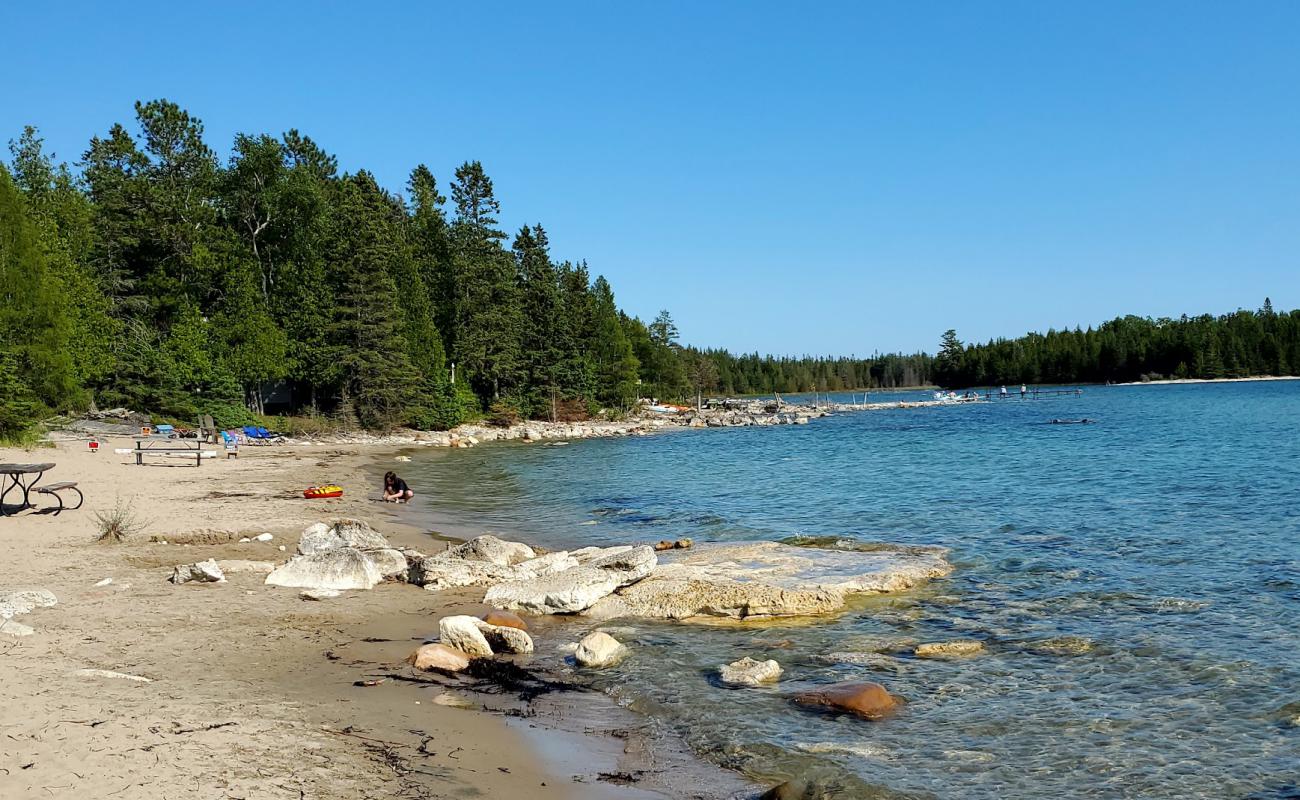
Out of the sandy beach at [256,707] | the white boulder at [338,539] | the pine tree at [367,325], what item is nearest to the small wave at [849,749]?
the sandy beach at [256,707]

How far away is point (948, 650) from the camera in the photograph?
9953 millimetres

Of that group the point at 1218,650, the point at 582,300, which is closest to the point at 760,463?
the point at 1218,650

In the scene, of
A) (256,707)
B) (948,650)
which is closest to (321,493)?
(256,707)

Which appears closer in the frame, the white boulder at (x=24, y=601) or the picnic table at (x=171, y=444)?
the white boulder at (x=24, y=601)

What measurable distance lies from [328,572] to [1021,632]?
10.2 metres

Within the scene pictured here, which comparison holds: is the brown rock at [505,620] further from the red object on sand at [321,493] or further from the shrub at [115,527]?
the red object on sand at [321,493]

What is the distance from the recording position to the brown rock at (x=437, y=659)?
884 centimetres

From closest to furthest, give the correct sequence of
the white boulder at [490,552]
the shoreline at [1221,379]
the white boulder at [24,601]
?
the white boulder at [24,601]
the white boulder at [490,552]
the shoreline at [1221,379]

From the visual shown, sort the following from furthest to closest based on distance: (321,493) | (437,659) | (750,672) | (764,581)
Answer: (321,493)
(764,581)
(750,672)
(437,659)

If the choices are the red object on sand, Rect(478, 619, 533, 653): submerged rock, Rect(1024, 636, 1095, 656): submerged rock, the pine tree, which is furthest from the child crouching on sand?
the pine tree

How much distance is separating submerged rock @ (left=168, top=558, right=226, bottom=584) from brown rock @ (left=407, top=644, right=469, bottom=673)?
4.82m

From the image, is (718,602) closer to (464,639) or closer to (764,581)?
(764,581)

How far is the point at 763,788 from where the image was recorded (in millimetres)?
6457

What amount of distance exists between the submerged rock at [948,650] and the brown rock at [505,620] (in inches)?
201
